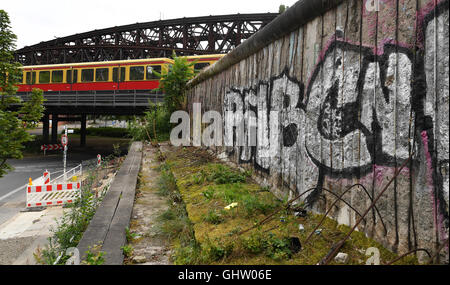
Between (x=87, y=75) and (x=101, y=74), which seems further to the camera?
(x=87, y=75)

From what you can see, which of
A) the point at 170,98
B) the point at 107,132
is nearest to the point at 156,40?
the point at 107,132

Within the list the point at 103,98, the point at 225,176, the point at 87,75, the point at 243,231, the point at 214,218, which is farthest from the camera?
the point at 87,75

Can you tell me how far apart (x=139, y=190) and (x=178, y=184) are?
0.69 meters

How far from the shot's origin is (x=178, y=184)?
190 inches

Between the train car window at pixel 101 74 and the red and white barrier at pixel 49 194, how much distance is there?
11.7 metres

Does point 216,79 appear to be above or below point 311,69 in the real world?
above

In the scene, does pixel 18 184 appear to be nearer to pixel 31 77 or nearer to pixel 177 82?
pixel 177 82

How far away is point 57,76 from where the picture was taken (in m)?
22.2

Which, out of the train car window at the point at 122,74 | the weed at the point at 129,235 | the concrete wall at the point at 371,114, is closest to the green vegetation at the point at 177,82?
the concrete wall at the point at 371,114

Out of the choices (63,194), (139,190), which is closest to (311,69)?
(139,190)

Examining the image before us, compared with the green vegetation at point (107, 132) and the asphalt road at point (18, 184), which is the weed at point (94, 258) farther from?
the green vegetation at point (107, 132)

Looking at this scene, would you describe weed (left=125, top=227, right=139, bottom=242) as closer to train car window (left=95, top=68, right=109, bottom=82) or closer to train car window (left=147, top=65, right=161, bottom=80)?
train car window (left=147, top=65, right=161, bottom=80)

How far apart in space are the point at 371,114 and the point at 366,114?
49 millimetres
